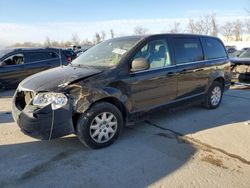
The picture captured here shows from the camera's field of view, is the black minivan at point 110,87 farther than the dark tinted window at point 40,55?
No

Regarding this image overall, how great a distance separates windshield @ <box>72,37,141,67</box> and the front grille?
1208mm

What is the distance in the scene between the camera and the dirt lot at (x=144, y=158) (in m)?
3.42

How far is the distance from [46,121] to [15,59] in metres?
7.13

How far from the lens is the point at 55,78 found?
170 inches

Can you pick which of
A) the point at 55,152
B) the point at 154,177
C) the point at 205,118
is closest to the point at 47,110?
the point at 55,152

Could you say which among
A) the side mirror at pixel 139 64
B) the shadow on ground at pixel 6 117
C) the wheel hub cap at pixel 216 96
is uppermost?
the side mirror at pixel 139 64

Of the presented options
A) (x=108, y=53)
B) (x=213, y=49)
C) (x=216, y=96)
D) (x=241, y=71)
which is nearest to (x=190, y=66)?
(x=213, y=49)

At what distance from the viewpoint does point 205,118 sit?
19.4ft

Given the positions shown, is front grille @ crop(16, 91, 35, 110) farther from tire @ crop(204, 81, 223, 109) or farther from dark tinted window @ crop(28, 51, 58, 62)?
dark tinted window @ crop(28, 51, 58, 62)

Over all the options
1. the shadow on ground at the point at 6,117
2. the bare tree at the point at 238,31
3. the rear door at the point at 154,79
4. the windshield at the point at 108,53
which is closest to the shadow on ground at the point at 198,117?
the rear door at the point at 154,79

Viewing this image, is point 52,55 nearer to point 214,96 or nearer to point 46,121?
point 214,96

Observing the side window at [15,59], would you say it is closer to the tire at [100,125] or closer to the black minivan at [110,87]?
the black minivan at [110,87]

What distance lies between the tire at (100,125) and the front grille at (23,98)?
2.90ft

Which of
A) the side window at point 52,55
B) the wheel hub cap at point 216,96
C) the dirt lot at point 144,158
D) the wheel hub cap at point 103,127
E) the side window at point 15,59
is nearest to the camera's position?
the dirt lot at point 144,158
